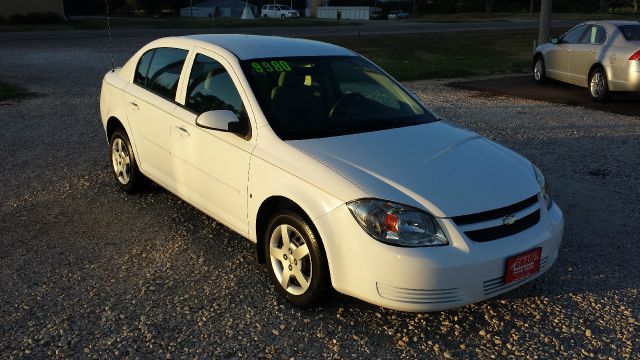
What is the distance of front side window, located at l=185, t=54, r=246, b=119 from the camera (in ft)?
14.1

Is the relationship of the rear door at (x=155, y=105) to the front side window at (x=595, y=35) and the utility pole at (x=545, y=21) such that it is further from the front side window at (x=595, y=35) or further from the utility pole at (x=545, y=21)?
the utility pole at (x=545, y=21)

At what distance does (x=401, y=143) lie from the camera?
13.0 ft

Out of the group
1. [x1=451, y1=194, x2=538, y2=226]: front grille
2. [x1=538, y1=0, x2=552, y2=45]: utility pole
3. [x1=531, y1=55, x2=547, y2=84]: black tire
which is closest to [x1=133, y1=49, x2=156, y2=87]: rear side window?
[x1=451, y1=194, x2=538, y2=226]: front grille

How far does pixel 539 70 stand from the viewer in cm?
1409

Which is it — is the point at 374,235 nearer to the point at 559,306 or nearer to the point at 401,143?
the point at 401,143

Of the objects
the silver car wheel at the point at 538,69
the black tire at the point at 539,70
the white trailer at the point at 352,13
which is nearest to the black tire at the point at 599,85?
the black tire at the point at 539,70

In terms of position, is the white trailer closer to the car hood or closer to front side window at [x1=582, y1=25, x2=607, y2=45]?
front side window at [x1=582, y1=25, x2=607, y2=45]

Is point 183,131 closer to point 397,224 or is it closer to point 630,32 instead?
point 397,224

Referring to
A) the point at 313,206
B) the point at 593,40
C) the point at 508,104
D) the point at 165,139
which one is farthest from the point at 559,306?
the point at 593,40

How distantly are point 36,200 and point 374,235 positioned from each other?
4025mm

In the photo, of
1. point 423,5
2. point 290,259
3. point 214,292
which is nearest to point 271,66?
point 290,259

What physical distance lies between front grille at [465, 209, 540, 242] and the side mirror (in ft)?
5.44

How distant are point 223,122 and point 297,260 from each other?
106 cm

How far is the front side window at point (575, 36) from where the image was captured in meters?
12.4
